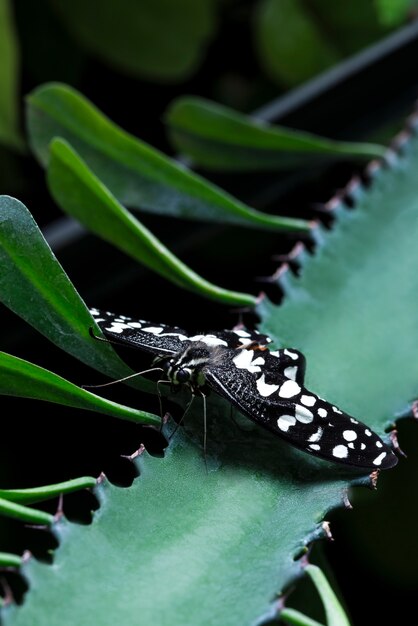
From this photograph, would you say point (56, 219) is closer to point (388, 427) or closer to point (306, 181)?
point (306, 181)

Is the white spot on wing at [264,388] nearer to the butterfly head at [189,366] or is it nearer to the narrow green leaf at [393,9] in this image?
the butterfly head at [189,366]

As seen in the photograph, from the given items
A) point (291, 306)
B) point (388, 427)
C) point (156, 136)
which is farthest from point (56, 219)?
point (388, 427)

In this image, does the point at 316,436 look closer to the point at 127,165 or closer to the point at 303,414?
the point at 303,414

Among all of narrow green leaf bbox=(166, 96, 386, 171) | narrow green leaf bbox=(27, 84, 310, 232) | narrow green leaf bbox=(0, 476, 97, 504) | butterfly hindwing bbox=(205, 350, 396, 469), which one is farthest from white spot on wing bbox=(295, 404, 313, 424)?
narrow green leaf bbox=(166, 96, 386, 171)

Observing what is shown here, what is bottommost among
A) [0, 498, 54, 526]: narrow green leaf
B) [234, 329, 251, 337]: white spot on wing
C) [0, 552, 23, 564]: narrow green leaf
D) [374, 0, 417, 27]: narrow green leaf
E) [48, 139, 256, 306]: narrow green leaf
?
[0, 552, 23, 564]: narrow green leaf

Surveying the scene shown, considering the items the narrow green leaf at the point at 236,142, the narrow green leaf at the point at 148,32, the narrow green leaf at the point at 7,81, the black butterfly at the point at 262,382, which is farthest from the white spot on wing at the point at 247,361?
the narrow green leaf at the point at 148,32

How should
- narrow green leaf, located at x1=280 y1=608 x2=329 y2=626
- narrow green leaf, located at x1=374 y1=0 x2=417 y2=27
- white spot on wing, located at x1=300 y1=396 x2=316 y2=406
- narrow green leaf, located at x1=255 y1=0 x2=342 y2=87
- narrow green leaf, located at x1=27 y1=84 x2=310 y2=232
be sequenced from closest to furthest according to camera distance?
narrow green leaf, located at x1=280 y1=608 x2=329 y2=626 → white spot on wing, located at x1=300 y1=396 x2=316 y2=406 → narrow green leaf, located at x1=27 y1=84 x2=310 y2=232 → narrow green leaf, located at x1=374 y1=0 x2=417 y2=27 → narrow green leaf, located at x1=255 y1=0 x2=342 y2=87

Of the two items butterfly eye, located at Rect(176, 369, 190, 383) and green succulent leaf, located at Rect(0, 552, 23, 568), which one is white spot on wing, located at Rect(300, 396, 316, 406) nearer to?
butterfly eye, located at Rect(176, 369, 190, 383)
